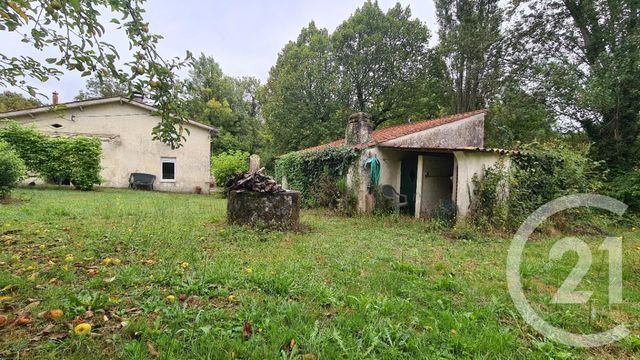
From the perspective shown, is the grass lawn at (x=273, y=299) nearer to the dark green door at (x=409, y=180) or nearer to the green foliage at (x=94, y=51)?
the green foliage at (x=94, y=51)

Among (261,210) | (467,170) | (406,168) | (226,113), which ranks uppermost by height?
(226,113)

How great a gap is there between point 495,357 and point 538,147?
8.44m

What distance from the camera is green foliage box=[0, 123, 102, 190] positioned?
504 inches

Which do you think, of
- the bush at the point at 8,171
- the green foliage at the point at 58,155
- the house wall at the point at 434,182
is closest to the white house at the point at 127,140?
the green foliage at the point at 58,155

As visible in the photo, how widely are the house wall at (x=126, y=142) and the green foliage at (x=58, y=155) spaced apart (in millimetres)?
1773

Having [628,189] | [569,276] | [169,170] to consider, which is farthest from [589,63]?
[169,170]

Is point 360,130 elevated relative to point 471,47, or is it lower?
lower

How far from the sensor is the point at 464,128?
41.0 ft

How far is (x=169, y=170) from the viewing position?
17.1 meters

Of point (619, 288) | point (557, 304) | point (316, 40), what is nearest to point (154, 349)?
point (557, 304)

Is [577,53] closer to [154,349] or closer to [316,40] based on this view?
[316,40]

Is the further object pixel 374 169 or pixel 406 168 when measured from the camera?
pixel 406 168

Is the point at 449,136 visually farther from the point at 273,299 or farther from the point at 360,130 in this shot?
the point at 273,299

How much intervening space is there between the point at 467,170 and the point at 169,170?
603 inches
